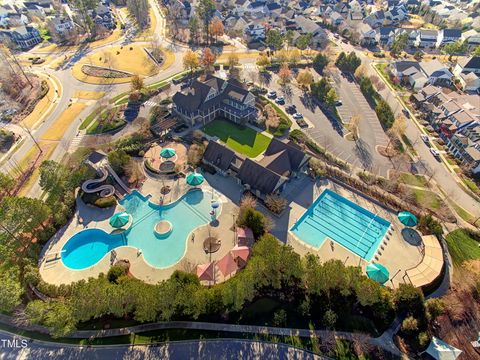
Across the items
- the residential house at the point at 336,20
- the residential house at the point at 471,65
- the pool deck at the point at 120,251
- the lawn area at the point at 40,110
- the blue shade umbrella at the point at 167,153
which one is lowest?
the lawn area at the point at 40,110

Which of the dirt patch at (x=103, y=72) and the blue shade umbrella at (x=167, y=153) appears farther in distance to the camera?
the dirt patch at (x=103, y=72)

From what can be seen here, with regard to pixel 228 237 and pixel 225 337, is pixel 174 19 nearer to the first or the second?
pixel 228 237

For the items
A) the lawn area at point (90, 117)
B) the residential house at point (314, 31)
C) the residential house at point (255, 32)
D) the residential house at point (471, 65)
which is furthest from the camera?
the residential house at point (255, 32)

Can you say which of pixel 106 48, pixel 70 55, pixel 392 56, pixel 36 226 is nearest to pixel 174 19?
pixel 106 48

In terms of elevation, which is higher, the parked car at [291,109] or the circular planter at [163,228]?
the parked car at [291,109]

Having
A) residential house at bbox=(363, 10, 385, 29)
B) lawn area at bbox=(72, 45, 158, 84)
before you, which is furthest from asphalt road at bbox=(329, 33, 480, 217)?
lawn area at bbox=(72, 45, 158, 84)

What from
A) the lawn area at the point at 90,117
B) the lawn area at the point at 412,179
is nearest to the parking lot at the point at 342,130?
the lawn area at the point at 412,179

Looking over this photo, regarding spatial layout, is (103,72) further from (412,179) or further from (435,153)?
(435,153)

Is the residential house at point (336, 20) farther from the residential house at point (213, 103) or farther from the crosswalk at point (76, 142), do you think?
the crosswalk at point (76, 142)
